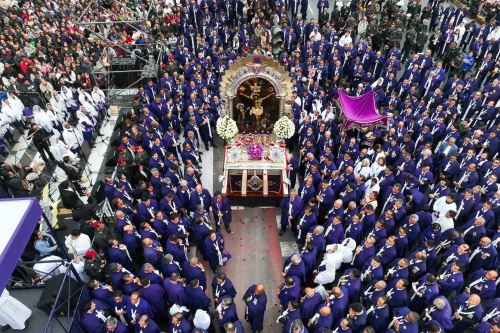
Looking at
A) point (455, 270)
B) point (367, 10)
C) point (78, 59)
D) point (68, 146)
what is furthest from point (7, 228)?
point (367, 10)

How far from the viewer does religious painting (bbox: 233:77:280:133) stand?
11648 mm

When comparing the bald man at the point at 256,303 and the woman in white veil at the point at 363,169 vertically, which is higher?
the woman in white veil at the point at 363,169

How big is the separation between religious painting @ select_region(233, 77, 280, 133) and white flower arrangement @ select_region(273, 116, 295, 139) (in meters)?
0.57

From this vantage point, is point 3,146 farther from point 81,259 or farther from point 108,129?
point 81,259

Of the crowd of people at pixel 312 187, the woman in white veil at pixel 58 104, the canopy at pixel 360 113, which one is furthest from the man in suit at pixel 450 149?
the woman in white veil at pixel 58 104

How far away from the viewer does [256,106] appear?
39.4 feet

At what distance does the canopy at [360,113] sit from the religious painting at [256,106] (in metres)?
2.35

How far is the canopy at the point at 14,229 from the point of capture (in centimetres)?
525

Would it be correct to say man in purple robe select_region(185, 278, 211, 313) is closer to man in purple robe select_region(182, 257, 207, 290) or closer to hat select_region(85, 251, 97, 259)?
man in purple robe select_region(182, 257, 207, 290)

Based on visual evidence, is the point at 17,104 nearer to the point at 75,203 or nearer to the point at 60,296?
the point at 75,203

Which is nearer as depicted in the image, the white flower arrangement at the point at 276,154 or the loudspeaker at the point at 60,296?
the loudspeaker at the point at 60,296

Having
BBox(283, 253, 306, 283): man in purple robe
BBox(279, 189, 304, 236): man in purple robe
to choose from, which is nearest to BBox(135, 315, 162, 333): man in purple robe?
BBox(283, 253, 306, 283): man in purple robe

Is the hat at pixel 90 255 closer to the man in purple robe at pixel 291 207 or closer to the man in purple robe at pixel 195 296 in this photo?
the man in purple robe at pixel 195 296

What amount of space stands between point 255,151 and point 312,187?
8.66 ft
